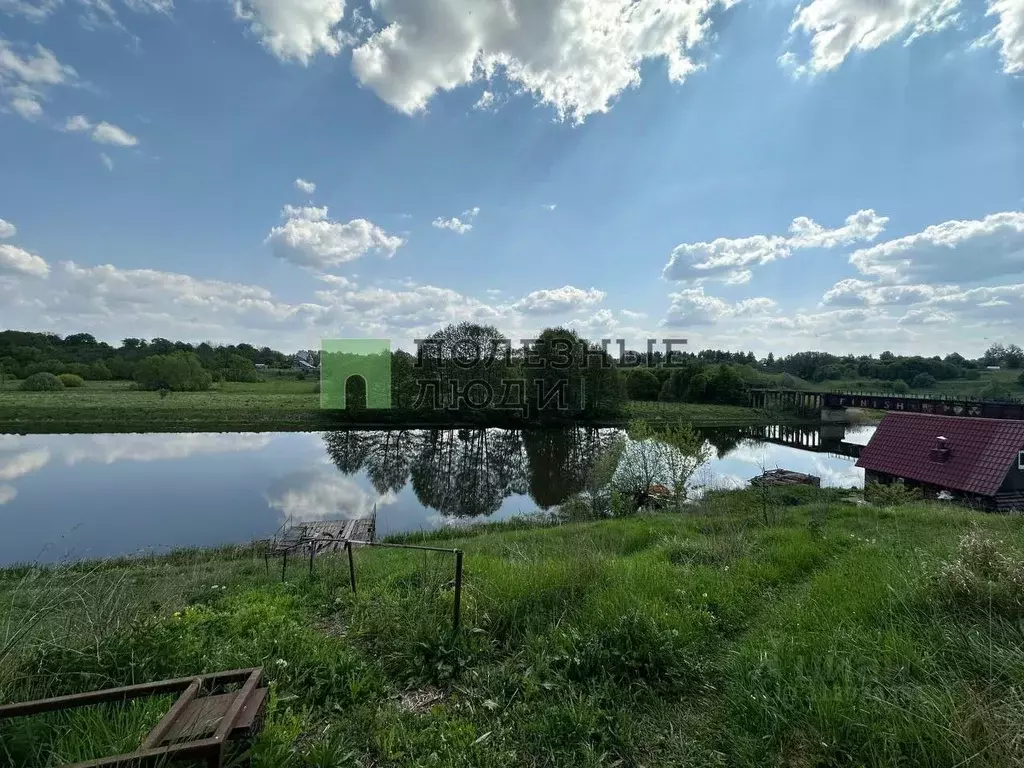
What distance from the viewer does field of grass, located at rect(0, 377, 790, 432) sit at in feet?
137

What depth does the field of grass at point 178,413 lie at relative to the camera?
137 ft

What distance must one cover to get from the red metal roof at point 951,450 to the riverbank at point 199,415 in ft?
90.6

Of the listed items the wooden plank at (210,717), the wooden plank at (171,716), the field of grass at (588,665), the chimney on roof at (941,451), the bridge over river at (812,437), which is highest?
Result: the wooden plank at (171,716)

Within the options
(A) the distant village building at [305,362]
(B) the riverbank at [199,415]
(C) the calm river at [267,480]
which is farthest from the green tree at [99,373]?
(C) the calm river at [267,480]

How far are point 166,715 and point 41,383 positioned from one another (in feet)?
270

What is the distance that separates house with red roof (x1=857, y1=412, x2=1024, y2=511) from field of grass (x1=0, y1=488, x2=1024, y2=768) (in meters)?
18.3

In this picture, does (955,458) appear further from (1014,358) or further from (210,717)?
(1014,358)

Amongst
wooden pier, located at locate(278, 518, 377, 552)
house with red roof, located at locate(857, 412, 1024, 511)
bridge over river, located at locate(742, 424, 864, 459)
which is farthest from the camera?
bridge over river, located at locate(742, 424, 864, 459)

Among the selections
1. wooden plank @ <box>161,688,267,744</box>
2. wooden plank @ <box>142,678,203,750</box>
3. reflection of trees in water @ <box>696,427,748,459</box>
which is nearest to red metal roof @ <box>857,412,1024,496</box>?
reflection of trees in water @ <box>696,427,748,459</box>

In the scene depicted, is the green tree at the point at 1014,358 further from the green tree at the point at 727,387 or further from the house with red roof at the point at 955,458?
the house with red roof at the point at 955,458

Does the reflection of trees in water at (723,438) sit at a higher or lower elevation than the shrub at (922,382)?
lower

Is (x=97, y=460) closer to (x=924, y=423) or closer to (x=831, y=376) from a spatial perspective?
(x=924, y=423)

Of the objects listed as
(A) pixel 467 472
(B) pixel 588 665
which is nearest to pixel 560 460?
(A) pixel 467 472

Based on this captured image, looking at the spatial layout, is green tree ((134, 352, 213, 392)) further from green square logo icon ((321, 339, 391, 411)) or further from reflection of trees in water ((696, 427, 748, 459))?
reflection of trees in water ((696, 427, 748, 459))
